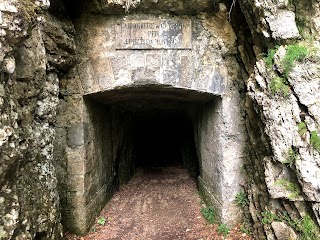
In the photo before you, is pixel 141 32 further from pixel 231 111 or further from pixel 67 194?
pixel 67 194

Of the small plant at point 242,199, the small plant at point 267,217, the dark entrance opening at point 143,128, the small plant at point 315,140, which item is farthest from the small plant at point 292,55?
the small plant at point 242,199

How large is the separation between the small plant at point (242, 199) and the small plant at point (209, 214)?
1.52 ft

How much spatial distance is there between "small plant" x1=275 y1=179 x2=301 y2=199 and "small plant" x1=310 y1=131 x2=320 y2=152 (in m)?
0.40

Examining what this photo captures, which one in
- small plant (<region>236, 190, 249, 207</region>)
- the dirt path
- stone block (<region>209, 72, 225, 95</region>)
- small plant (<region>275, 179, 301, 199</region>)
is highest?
stone block (<region>209, 72, 225, 95</region>)

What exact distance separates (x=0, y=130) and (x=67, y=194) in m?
1.84

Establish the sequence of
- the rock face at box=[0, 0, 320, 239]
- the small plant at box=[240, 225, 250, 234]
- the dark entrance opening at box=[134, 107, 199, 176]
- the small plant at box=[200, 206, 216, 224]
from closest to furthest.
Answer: the rock face at box=[0, 0, 320, 239]
the small plant at box=[240, 225, 250, 234]
the small plant at box=[200, 206, 216, 224]
the dark entrance opening at box=[134, 107, 199, 176]

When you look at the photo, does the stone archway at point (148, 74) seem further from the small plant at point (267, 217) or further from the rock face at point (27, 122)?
the small plant at point (267, 217)

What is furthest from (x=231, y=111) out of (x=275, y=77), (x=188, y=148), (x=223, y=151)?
(x=188, y=148)

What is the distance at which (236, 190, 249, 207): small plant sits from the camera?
332 cm

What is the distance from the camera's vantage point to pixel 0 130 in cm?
166

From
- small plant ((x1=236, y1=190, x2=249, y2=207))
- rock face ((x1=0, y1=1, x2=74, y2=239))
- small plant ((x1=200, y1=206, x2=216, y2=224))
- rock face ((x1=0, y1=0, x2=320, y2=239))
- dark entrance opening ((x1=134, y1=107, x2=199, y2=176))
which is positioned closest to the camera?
rock face ((x1=0, y1=1, x2=74, y2=239))

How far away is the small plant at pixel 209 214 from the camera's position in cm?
363

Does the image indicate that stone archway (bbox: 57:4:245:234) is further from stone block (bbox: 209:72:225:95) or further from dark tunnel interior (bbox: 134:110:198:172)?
dark tunnel interior (bbox: 134:110:198:172)

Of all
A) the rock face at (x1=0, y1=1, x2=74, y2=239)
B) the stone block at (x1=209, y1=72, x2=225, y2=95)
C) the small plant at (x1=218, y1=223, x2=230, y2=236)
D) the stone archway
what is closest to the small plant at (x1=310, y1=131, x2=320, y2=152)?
the stone archway
